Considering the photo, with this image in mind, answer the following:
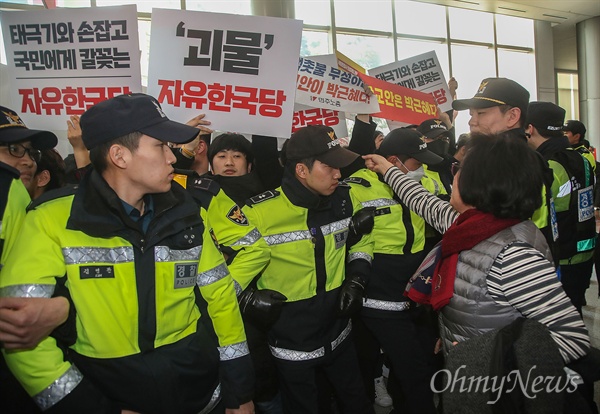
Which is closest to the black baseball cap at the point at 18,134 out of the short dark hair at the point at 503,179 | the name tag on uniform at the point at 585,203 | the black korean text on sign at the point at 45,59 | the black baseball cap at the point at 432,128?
the black korean text on sign at the point at 45,59

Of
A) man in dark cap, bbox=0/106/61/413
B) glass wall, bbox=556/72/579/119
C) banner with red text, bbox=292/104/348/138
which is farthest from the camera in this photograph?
glass wall, bbox=556/72/579/119

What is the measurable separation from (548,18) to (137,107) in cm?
1366

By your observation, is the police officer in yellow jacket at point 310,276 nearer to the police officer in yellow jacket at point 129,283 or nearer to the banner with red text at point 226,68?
the banner with red text at point 226,68

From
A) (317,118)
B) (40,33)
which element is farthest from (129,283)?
(317,118)

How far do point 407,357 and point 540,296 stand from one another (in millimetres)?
1350

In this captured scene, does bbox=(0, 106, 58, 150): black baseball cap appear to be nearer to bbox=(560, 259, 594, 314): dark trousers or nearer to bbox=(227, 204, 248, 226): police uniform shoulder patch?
bbox=(227, 204, 248, 226): police uniform shoulder patch

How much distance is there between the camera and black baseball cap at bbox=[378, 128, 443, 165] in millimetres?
3064

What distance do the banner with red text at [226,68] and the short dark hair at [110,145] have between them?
0.87 m

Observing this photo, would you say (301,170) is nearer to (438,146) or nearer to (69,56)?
(69,56)

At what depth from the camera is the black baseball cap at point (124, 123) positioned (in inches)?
59.6

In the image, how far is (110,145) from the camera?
154 centimetres

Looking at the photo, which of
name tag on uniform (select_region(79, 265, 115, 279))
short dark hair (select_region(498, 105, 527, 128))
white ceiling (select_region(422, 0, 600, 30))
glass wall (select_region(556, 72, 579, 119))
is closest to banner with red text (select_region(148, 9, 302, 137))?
short dark hair (select_region(498, 105, 527, 128))

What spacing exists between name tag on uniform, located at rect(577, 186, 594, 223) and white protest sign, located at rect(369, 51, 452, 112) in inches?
66.9

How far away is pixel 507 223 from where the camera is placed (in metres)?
1.60
